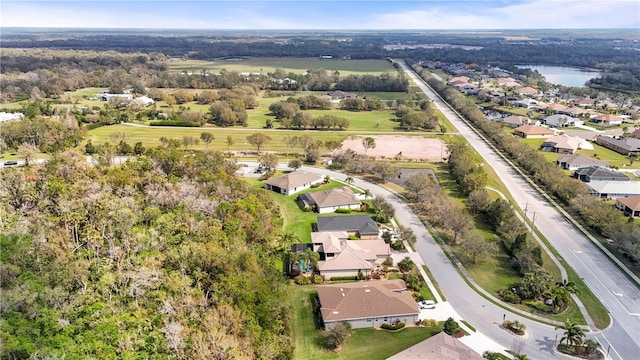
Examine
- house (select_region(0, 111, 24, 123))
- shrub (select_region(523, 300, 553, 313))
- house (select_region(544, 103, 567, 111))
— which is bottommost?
shrub (select_region(523, 300, 553, 313))

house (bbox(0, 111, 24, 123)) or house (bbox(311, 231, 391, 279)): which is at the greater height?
house (bbox(0, 111, 24, 123))

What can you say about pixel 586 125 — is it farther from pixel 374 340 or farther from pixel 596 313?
pixel 374 340

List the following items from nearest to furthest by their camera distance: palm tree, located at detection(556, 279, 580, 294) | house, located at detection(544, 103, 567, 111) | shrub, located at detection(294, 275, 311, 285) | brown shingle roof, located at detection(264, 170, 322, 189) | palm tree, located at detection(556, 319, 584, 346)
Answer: palm tree, located at detection(556, 319, 584, 346), palm tree, located at detection(556, 279, 580, 294), shrub, located at detection(294, 275, 311, 285), brown shingle roof, located at detection(264, 170, 322, 189), house, located at detection(544, 103, 567, 111)

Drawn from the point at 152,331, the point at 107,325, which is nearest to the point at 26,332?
Result: the point at 107,325

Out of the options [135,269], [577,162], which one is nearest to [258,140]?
[135,269]

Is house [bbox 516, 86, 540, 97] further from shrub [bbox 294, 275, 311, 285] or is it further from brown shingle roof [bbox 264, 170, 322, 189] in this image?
shrub [bbox 294, 275, 311, 285]

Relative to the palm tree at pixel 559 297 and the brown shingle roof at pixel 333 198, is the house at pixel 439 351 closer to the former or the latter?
the palm tree at pixel 559 297

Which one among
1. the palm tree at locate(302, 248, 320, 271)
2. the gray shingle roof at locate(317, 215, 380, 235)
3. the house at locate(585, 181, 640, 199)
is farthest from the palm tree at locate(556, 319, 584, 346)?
the house at locate(585, 181, 640, 199)

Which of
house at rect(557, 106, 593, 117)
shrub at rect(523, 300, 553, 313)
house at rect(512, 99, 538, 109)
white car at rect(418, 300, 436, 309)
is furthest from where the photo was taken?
house at rect(512, 99, 538, 109)
